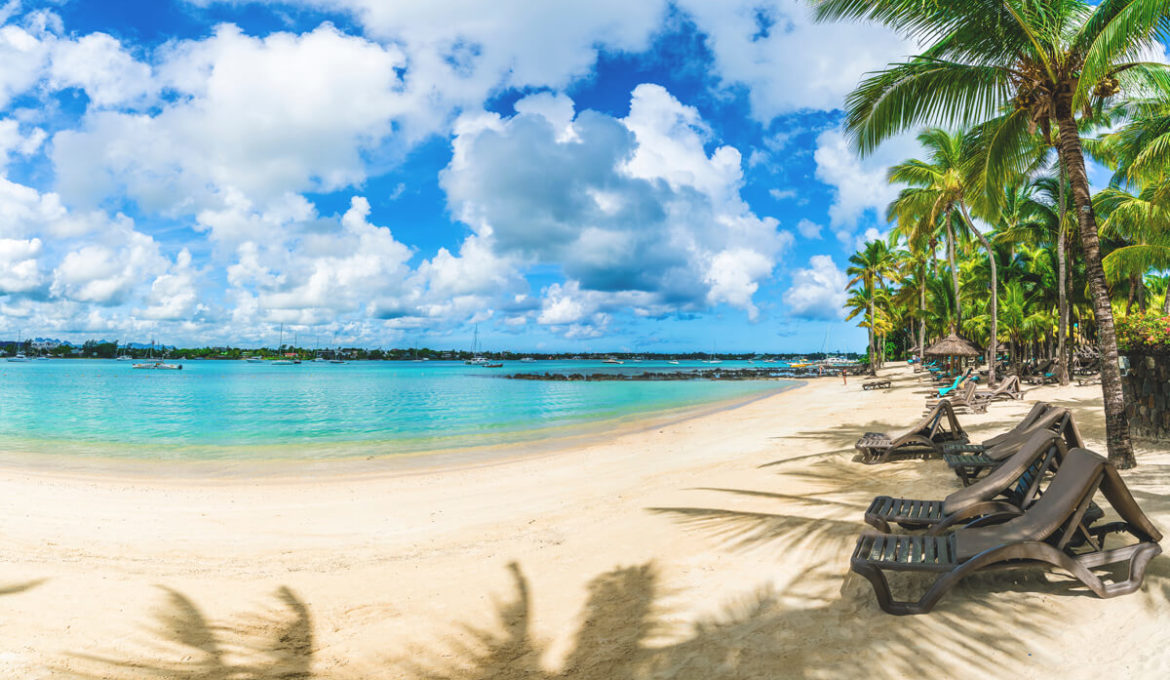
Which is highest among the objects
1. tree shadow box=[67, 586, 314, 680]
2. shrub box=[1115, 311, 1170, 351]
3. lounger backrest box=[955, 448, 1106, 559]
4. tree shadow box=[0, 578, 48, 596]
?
shrub box=[1115, 311, 1170, 351]

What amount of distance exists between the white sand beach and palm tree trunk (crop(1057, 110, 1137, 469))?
47 centimetres

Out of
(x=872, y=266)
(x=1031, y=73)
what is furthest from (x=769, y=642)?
(x=872, y=266)

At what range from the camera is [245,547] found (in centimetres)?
616

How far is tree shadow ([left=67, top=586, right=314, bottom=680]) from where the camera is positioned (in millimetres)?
3439

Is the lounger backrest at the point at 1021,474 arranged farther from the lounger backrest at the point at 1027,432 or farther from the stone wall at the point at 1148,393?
the stone wall at the point at 1148,393

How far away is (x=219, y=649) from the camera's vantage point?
3.77 m

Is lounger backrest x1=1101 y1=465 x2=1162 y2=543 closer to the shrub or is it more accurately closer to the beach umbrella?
the shrub

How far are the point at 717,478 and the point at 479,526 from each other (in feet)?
12.4

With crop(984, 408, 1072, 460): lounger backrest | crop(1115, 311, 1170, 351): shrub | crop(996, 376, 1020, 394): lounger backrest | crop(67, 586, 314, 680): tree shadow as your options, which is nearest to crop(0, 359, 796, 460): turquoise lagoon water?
crop(67, 586, 314, 680): tree shadow

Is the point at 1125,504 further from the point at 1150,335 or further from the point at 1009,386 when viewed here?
the point at 1009,386

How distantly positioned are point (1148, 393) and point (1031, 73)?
501cm

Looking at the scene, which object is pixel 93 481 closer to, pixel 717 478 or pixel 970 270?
pixel 717 478

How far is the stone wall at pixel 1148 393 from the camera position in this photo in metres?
7.88

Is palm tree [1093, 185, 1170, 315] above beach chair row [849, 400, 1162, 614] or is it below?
above
